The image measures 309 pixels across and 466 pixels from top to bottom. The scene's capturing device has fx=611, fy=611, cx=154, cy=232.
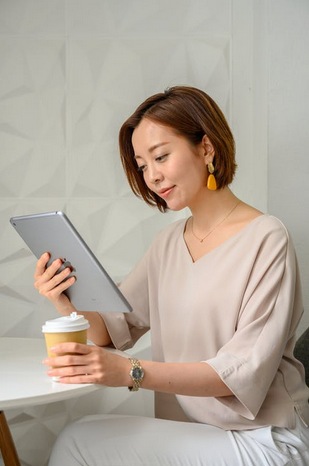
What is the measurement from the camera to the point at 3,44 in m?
2.51

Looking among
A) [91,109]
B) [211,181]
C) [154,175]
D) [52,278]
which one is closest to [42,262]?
[52,278]

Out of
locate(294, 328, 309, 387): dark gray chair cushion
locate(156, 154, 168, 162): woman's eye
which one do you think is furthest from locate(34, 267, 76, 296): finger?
locate(294, 328, 309, 387): dark gray chair cushion

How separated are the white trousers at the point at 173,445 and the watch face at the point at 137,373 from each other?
0.65 ft

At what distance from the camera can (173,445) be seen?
1.47 m

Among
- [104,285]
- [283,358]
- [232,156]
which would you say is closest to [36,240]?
[104,285]

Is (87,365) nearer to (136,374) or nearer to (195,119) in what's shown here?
(136,374)

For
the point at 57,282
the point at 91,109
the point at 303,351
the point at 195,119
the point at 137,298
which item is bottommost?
the point at 303,351

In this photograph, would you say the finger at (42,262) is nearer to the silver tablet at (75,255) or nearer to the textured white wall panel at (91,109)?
the silver tablet at (75,255)

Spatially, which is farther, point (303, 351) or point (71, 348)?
point (303, 351)

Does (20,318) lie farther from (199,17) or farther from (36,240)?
(199,17)

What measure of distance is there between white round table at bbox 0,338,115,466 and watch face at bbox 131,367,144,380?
8cm

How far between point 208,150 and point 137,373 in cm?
68

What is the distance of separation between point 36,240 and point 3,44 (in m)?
1.27

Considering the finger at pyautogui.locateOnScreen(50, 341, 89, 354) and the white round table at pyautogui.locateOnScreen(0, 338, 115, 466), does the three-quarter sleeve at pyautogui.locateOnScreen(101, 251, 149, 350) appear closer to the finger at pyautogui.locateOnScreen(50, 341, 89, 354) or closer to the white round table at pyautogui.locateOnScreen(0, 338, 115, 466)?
the white round table at pyautogui.locateOnScreen(0, 338, 115, 466)
